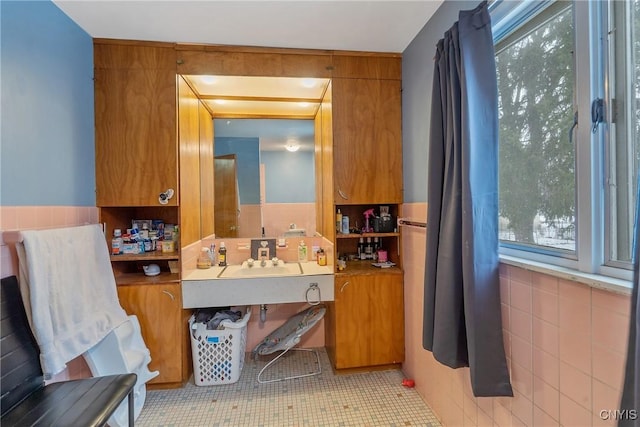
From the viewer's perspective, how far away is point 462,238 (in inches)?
51.7

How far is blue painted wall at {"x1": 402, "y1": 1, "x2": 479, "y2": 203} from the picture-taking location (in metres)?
1.77

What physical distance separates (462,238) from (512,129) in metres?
0.57

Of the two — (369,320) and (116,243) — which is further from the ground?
(116,243)

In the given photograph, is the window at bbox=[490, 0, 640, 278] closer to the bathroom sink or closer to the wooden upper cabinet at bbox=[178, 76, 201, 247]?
the bathroom sink

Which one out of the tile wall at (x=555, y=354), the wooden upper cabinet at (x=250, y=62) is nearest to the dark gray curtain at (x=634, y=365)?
the tile wall at (x=555, y=354)

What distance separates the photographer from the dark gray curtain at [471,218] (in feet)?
4.09

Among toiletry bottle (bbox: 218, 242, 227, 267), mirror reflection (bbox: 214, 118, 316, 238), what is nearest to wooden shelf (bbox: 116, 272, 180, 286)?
toiletry bottle (bbox: 218, 242, 227, 267)

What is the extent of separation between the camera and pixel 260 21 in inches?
71.8

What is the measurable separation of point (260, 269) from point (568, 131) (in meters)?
2.12

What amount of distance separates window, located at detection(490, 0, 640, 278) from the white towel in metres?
2.15

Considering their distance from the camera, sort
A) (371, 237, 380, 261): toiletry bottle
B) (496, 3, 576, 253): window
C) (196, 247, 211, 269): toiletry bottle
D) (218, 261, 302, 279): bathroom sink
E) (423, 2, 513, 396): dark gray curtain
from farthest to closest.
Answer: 1. (371, 237, 380, 261): toiletry bottle
2. (196, 247, 211, 269): toiletry bottle
3. (218, 261, 302, 279): bathroom sink
4. (423, 2, 513, 396): dark gray curtain
5. (496, 3, 576, 253): window

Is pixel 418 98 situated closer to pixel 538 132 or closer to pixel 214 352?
pixel 538 132

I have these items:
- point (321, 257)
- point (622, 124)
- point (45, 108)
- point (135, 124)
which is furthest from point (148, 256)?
point (622, 124)

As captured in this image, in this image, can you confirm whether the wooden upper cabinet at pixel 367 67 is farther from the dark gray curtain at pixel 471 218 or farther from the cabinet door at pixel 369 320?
the cabinet door at pixel 369 320
